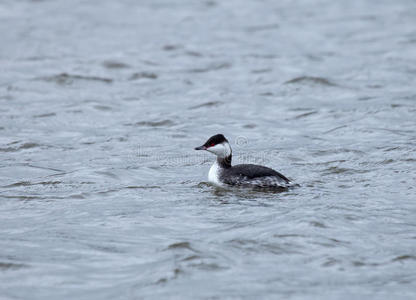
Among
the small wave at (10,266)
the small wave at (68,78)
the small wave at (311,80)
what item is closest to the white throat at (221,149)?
the small wave at (10,266)

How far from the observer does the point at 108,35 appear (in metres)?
24.1

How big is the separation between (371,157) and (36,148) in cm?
600

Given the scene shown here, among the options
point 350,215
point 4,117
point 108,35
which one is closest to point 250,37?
point 108,35

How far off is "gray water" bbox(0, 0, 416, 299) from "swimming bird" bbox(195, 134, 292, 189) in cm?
16

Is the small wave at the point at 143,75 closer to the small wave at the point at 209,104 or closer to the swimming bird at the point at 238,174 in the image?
the small wave at the point at 209,104

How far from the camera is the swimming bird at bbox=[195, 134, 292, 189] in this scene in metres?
10.8

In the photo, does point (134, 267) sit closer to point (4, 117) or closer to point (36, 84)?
point (4, 117)

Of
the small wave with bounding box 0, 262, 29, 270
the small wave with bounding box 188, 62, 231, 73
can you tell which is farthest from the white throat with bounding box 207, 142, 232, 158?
the small wave with bounding box 188, 62, 231, 73

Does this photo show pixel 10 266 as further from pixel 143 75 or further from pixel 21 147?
pixel 143 75

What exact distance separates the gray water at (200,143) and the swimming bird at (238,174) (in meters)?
0.16

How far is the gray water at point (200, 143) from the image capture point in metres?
7.99

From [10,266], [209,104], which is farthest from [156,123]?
[10,266]

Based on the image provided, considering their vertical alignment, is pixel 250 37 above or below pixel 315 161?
above

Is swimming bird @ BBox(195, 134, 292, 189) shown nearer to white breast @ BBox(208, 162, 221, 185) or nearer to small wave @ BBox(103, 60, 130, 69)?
white breast @ BBox(208, 162, 221, 185)
